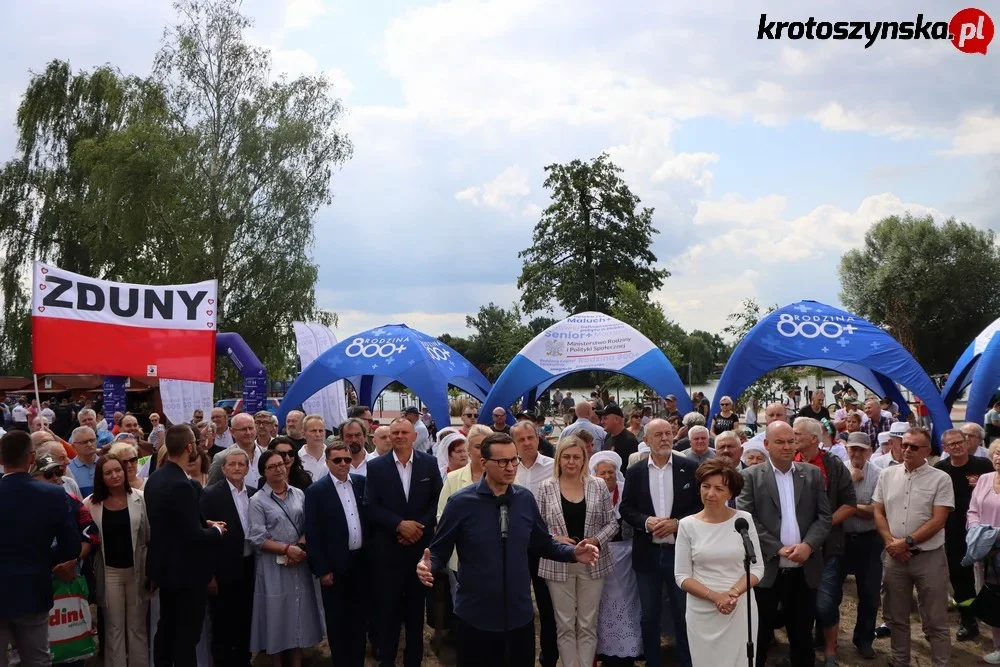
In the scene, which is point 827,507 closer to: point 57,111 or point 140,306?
point 140,306

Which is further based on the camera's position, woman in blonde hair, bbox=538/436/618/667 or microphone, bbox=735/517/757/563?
woman in blonde hair, bbox=538/436/618/667

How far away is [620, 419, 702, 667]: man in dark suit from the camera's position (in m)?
6.43

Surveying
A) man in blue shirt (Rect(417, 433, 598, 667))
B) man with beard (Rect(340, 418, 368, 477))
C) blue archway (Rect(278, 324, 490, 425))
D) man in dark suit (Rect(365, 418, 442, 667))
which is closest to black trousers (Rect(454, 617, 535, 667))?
man in blue shirt (Rect(417, 433, 598, 667))

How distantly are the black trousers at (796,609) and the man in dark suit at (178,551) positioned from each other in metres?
3.89

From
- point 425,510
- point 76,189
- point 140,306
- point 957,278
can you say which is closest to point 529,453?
point 425,510

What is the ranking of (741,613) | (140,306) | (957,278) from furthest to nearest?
(957,278) → (140,306) → (741,613)

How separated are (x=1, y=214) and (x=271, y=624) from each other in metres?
31.9

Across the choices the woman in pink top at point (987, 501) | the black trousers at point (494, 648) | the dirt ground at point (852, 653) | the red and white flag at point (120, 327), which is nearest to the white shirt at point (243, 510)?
the dirt ground at point (852, 653)

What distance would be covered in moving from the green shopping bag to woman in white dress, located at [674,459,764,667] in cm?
403

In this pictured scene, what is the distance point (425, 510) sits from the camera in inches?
261

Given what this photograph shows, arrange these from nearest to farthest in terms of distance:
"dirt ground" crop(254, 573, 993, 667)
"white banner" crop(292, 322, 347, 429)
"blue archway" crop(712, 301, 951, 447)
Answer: "dirt ground" crop(254, 573, 993, 667), "blue archway" crop(712, 301, 951, 447), "white banner" crop(292, 322, 347, 429)

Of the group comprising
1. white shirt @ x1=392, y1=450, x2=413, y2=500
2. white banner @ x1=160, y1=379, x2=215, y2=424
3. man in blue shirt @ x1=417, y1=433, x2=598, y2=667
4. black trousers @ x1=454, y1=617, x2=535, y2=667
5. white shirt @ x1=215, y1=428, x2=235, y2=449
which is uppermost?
white banner @ x1=160, y1=379, x2=215, y2=424

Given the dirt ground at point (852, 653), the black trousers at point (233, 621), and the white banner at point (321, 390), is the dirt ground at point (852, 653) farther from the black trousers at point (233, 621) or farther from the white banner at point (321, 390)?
the white banner at point (321, 390)

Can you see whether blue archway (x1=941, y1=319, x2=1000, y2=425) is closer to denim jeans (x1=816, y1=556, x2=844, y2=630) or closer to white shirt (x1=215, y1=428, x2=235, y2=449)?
denim jeans (x1=816, y1=556, x2=844, y2=630)
